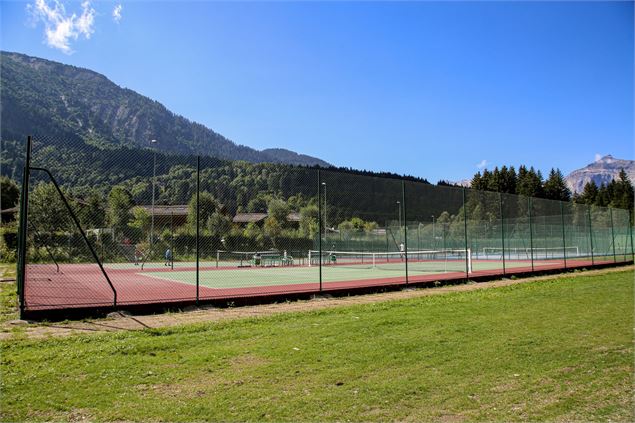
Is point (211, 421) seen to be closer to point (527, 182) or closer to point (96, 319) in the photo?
point (96, 319)

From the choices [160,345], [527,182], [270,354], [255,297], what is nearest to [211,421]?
[270,354]

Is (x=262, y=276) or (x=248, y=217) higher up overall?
(x=248, y=217)

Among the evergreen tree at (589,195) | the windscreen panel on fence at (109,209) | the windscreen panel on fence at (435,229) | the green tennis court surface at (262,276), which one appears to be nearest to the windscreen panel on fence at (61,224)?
the windscreen panel on fence at (109,209)

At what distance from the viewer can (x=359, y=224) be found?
939 inches

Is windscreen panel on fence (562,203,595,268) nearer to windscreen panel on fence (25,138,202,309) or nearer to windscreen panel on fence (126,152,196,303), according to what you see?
windscreen panel on fence (126,152,196,303)

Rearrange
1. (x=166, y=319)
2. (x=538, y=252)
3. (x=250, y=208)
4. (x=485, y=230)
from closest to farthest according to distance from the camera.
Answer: (x=166, y=319) < (x=250, y=208) < (x=538, y=252) < (x=485, y=230)

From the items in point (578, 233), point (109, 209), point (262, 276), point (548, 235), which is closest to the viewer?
point (109, 209)

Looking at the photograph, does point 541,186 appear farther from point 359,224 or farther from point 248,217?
point 248,217

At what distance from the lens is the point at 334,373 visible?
454cm

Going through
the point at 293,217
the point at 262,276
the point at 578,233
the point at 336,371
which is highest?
the point at 293,217

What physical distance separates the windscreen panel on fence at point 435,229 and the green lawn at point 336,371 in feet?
29.4

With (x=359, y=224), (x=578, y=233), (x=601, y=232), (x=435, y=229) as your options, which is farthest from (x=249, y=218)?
(x=601, y=232)

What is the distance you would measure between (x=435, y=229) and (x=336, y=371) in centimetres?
2663

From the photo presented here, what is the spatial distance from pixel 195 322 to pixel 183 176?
12.3 feet
